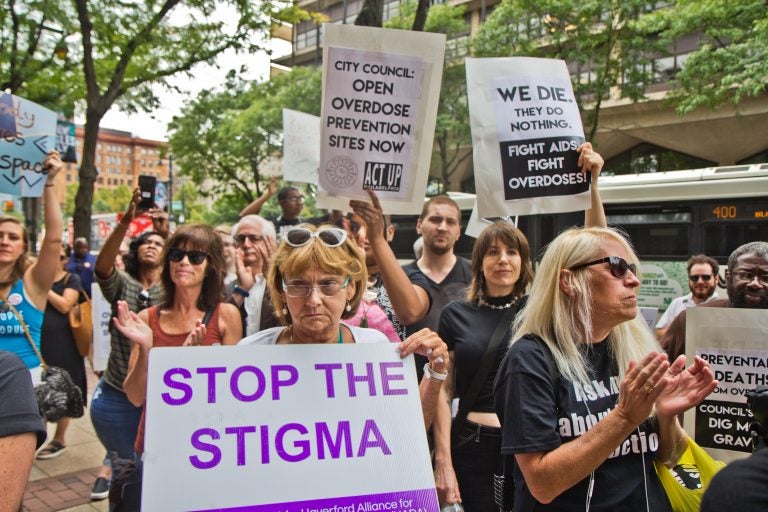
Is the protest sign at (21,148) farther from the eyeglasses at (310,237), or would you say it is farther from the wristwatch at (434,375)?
the wristwatch at (434,375)

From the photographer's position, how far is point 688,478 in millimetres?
2055

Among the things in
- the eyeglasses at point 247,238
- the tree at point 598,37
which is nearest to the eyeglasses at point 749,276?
the eyeglasses at point 247,238

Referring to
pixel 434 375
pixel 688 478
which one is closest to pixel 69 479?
pixel 434 375

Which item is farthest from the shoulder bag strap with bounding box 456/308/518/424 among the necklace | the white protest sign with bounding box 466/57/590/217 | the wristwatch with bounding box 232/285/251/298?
the wristwatch with bounding box 232/285/251/298

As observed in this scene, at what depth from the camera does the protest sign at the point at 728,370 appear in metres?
2.59

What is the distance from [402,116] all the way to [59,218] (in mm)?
2220

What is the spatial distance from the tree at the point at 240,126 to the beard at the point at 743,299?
23.0m

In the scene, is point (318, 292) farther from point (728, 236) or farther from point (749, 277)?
point (728, 236)

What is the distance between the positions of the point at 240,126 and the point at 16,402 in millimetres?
25402

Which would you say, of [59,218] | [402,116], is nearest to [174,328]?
[59,218]

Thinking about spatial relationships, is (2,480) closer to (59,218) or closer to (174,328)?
(174,328)

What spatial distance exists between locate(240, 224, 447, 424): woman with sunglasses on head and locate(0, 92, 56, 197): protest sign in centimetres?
279

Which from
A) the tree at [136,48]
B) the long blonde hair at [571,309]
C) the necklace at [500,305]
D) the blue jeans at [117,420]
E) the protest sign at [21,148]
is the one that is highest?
the tree at [136,48]

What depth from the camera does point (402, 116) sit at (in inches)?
125
